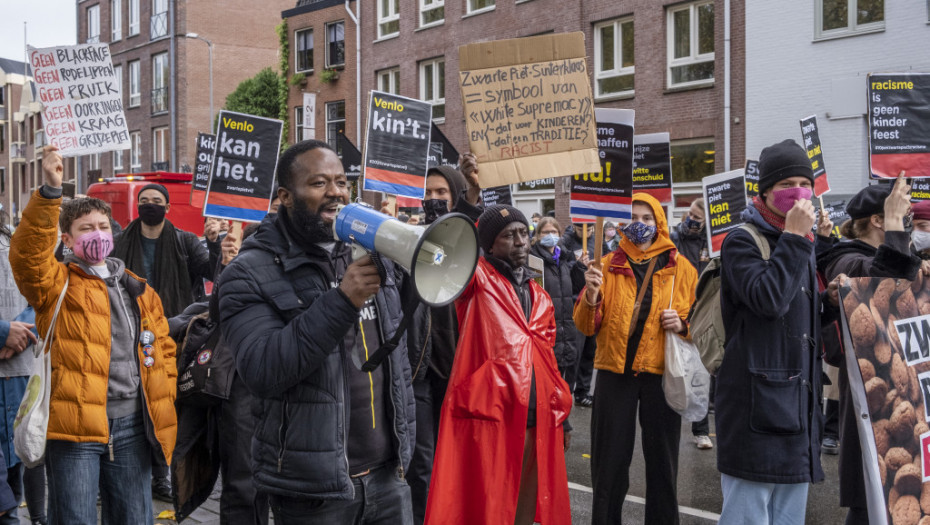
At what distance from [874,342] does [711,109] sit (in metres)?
17.2

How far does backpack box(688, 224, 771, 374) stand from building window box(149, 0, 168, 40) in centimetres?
4312

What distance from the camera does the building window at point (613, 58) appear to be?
22.6 meters

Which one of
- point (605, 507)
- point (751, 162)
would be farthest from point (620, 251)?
point (751, 162)

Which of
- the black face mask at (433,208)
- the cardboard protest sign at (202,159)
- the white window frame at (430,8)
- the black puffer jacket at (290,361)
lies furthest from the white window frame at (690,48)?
the black puffer jacket at (290,361)

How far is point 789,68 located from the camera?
1895cm

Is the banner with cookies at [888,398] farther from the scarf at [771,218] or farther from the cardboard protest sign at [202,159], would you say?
the cardboard protest sign at [202,159]

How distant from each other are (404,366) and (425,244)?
809 millimetres

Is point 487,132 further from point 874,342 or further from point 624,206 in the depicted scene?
point 874,342

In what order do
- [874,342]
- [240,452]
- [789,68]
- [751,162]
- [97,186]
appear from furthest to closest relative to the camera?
1. [789,68]
2. [97,186]
3. [751,162]
4. [240,452]
5. [874,342]

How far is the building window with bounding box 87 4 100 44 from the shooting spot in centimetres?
4831

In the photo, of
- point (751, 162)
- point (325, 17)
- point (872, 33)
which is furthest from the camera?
point (325, 17)

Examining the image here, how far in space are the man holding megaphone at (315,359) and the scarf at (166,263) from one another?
411cm

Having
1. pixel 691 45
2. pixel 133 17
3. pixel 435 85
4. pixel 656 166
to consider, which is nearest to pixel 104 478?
pixel 656 166

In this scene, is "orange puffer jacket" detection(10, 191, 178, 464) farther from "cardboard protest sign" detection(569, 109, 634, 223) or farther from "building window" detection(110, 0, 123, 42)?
"building window" detection(110, 0, 123, 42)
